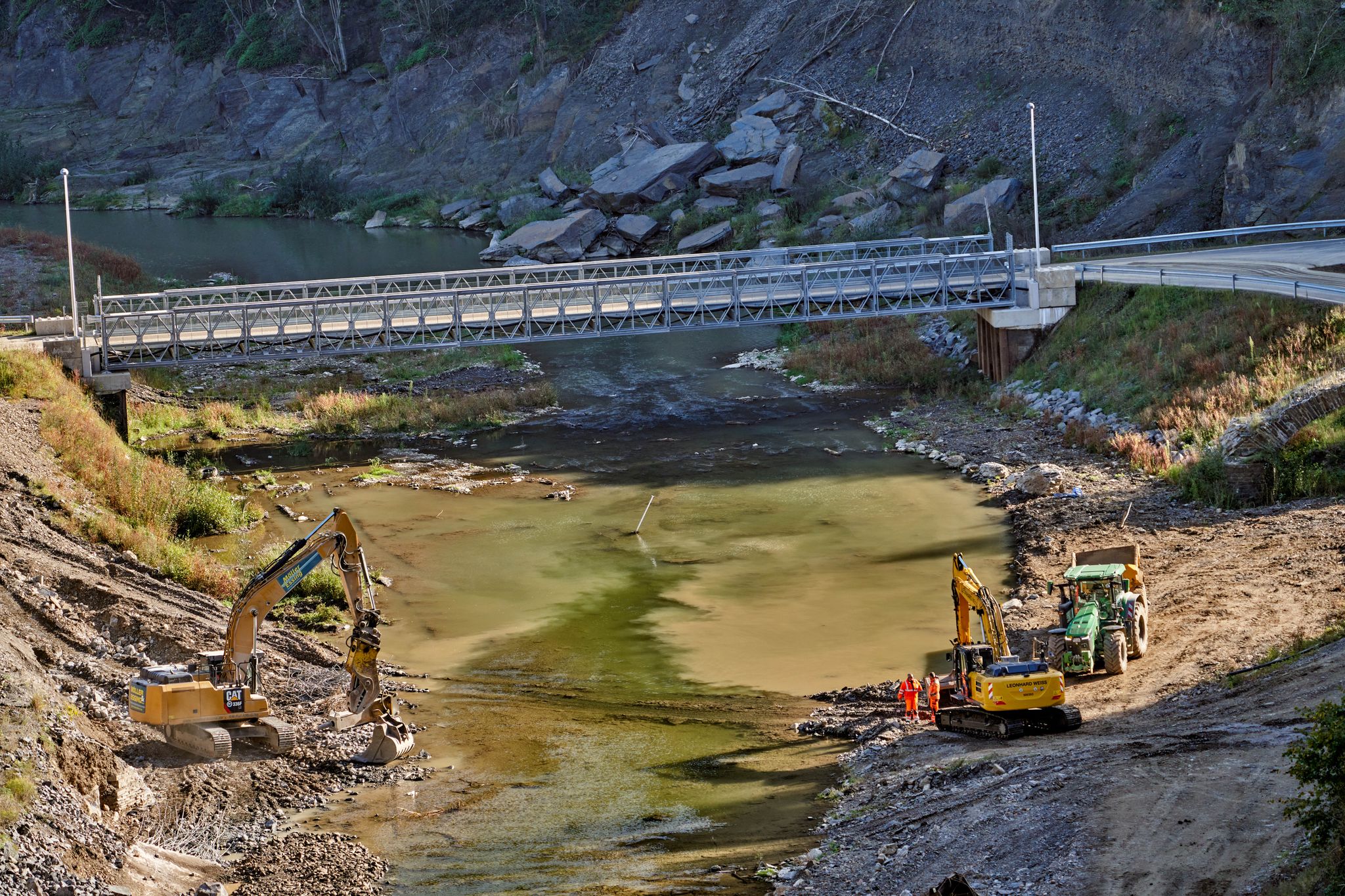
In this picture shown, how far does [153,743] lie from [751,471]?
2235 centimetres

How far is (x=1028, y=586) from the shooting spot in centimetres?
2859

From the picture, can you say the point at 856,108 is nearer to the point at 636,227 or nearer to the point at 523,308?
the point at 636,227

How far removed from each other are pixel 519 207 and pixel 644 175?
10138mm

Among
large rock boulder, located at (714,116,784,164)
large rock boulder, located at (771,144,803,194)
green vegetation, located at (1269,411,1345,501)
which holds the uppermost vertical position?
large rock boulder, located at (714,116,784,164)

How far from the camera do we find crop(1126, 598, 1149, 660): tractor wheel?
77.9ft

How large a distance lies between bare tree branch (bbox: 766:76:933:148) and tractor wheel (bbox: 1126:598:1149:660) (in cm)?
5215

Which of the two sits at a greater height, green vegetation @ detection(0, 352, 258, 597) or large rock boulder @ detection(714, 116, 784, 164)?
large rock boulder @ detection(714, 116, 784, 164)

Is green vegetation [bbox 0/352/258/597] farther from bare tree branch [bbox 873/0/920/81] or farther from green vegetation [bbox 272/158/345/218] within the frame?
green vegetation [bbox 272/158/345/218]

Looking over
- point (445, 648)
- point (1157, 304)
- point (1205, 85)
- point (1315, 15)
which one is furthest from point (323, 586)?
point (1205, 85)

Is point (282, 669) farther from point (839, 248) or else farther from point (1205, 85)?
point (1205, 85)

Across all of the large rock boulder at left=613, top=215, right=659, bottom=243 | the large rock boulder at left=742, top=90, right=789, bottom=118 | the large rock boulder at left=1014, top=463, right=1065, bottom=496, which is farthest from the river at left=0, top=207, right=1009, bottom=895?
the large rock boulder at left=742, top=90, right=789, bottom=118

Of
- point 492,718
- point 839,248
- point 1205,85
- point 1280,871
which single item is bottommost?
point 492,718

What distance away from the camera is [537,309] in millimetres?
45625

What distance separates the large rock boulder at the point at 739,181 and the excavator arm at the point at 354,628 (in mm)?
56317
